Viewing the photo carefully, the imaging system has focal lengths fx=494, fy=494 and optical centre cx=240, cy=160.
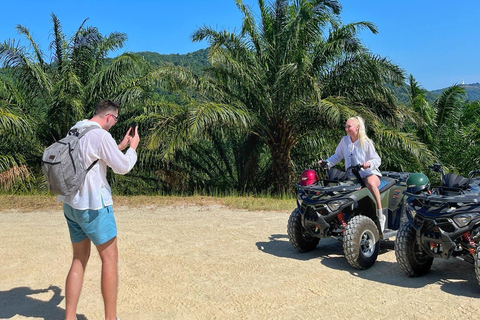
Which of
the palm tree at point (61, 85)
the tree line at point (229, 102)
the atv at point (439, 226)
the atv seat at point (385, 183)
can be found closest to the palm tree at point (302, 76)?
the tree line at point (229, 102)

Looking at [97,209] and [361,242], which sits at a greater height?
[97,209]

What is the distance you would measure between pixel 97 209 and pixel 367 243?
3.28 metres

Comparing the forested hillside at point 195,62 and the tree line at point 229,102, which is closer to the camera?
the tree line at point 229,102

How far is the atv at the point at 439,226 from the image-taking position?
460cm

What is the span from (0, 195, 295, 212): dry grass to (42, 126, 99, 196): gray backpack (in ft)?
21.0

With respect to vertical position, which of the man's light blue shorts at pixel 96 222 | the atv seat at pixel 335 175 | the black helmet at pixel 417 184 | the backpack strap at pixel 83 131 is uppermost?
the backpack strap at pixel 83 131

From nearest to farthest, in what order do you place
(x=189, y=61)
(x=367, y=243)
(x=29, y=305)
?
(x=29, y=305) < (x=367, y=243) < (x=189, y=61)

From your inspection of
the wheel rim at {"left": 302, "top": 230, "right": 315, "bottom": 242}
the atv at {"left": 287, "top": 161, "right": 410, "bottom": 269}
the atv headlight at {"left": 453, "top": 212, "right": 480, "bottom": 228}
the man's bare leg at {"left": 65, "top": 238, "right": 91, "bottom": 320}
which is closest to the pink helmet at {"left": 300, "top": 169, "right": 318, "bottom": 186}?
the atv at {"left": 287, "top": 161, "right": 410, "bottom": 269}

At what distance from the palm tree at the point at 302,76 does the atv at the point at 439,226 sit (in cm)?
633

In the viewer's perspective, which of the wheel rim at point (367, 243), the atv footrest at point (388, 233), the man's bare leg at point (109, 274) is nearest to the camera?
the man's bare leg at point (109, 274)

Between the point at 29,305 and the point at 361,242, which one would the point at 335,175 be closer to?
the point at 361,242

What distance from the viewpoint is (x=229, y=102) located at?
12625mm

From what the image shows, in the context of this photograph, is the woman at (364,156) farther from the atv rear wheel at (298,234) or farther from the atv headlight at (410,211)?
the atv rear wheel at (298,234)

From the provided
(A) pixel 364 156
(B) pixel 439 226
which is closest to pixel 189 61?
(A) pixel 364 156
